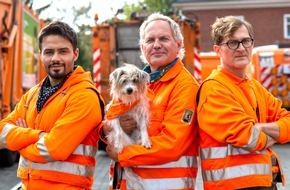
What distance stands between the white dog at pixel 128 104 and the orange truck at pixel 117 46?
719 centimetres

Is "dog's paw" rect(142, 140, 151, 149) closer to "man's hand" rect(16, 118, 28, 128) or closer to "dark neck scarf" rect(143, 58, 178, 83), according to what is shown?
"dark neck scarf" rect(143, 58, 178, 83)

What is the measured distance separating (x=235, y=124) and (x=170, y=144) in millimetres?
400

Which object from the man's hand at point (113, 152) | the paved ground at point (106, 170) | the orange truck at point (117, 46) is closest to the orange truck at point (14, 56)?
the orange truck at point (117, 46)

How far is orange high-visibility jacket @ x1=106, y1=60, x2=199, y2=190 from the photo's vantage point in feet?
10.4

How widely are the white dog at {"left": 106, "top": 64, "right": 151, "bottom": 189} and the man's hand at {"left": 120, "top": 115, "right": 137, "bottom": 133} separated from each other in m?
0.03

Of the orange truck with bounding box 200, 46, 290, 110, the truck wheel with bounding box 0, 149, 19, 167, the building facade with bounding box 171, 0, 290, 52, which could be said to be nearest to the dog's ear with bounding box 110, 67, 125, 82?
the truck wheel with bounding box 0, 149, 19, 167

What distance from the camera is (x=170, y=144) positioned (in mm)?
3150

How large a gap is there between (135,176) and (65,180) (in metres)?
0.43

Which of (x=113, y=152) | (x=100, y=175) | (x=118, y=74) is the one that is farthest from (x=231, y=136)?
(x=100, y=175)

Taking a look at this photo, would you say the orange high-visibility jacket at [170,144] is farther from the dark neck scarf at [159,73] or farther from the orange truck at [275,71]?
the orange truck at [275,71]

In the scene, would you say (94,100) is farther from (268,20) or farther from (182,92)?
(268,20)

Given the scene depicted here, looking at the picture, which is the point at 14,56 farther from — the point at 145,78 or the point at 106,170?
the point at 145,78

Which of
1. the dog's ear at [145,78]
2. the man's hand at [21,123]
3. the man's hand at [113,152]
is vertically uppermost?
the dog's ear at [145,78]

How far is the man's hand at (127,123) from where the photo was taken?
3645 mm
